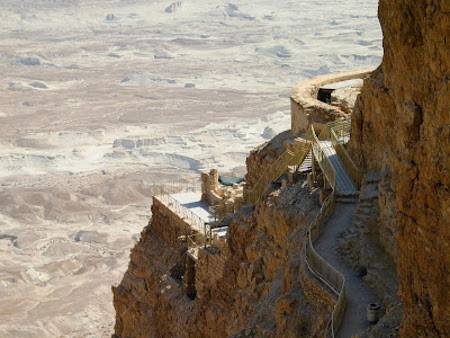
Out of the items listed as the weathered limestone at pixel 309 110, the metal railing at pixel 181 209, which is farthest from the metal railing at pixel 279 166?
the metal railing at pixel 181 209

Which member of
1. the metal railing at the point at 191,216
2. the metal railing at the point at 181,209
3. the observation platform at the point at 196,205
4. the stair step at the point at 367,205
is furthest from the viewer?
the observation platform at the point at 196,205

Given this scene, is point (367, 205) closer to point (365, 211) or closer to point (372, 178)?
point (365, 211)

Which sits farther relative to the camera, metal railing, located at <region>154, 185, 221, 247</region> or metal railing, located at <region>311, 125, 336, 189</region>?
metal railing, located at <region>154, 185, 221, 247</region>

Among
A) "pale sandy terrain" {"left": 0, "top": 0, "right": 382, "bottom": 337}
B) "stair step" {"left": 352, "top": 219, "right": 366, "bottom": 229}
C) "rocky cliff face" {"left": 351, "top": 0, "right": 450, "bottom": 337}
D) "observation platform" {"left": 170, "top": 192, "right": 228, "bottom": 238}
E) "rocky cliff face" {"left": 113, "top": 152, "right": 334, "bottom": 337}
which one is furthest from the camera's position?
"pale sandy terrain" {"left": 0, "top": 0, "right": 382, "bottom": 337}

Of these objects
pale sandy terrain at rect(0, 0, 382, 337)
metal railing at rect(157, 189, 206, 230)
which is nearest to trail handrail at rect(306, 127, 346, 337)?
metal railing at rect(157, 189, 206, 230)

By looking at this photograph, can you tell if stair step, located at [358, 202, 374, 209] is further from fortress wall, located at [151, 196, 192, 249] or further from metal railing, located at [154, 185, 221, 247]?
fortress wall, located at [151, 196, 192, 249]

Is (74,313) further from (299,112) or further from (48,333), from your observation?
(299,112)

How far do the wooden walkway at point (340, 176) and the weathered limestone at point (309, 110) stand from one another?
1762mm

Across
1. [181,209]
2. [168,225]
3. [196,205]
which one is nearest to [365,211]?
[181,209]

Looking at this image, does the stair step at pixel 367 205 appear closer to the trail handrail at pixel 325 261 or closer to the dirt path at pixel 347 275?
the dirt path at pixel 347 275

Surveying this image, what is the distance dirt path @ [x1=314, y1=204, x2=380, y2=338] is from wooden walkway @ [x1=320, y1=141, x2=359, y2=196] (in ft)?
1.31

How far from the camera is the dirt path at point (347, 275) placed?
10.3 metres

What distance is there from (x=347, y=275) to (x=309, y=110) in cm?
835

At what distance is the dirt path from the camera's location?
33.9 ft
